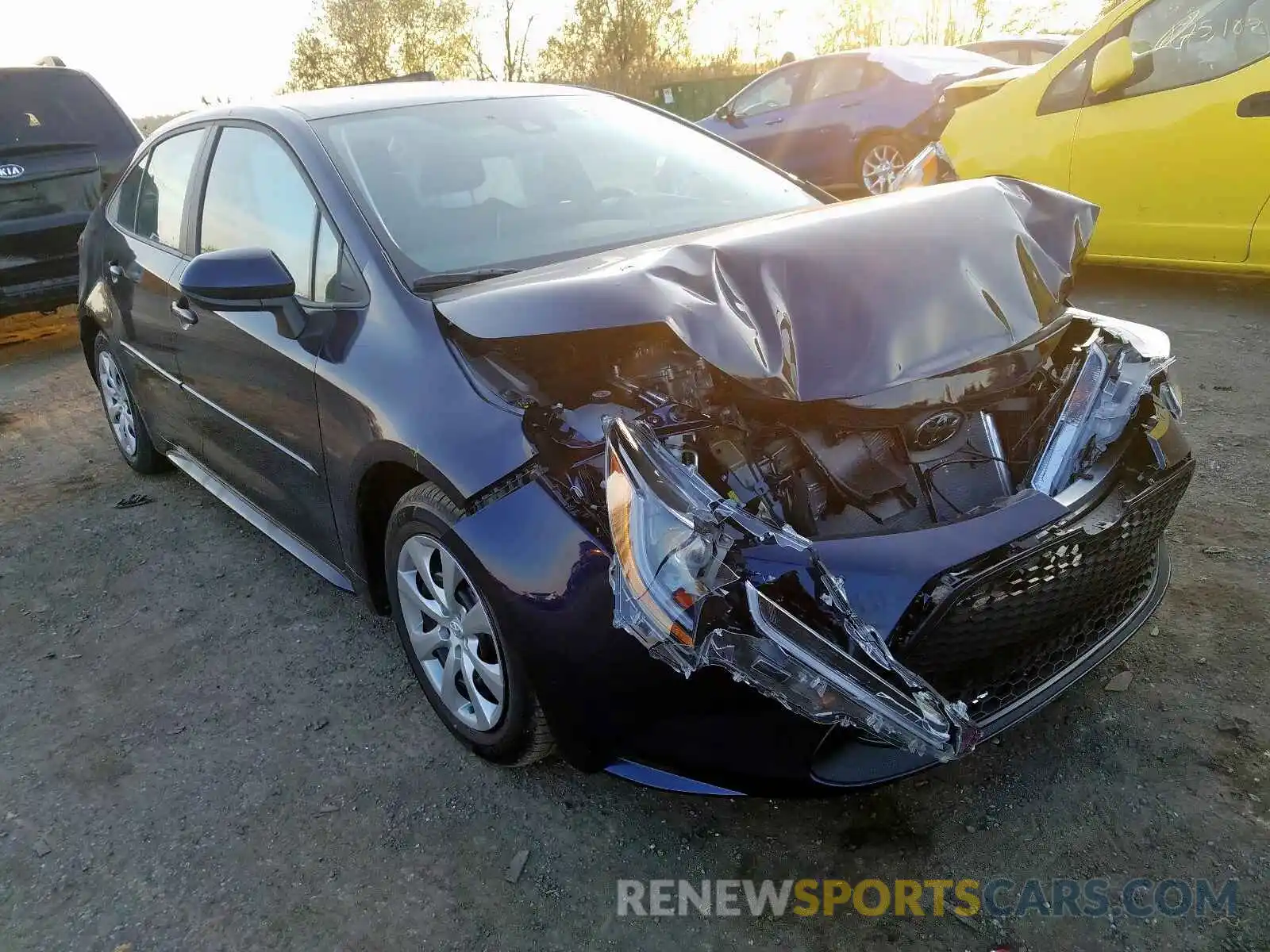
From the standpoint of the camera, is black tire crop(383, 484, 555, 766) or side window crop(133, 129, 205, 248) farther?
side window crop(133, 129, 205, 248)

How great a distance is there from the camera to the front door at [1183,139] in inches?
175

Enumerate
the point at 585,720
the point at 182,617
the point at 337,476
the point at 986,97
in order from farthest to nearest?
the point at 986,97 → the point at 182,617 → the point at 337,476 → the point at 585,720

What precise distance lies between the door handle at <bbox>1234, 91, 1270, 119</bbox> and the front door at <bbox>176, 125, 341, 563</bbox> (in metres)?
4.27

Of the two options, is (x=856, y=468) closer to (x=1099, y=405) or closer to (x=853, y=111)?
(x=1099, y=405)

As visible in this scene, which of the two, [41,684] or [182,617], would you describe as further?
[182,617]

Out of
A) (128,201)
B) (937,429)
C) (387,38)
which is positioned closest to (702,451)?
(937,429)

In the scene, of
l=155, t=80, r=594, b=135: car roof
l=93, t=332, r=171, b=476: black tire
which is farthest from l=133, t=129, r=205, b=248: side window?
l=93, t=332, r=171, b=476: black tire

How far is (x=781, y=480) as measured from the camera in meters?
1.97

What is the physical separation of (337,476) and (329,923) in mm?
1120

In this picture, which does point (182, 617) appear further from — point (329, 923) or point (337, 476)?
point (329, 923)

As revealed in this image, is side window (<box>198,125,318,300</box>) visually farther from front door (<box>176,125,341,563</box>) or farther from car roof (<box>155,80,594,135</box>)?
car roof (<box>155,80,594,135</box>)

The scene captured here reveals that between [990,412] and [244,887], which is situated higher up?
[990,412]

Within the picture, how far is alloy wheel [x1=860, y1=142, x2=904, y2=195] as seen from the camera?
8281 mm

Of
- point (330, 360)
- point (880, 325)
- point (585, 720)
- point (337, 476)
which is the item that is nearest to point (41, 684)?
point (337, 476)
